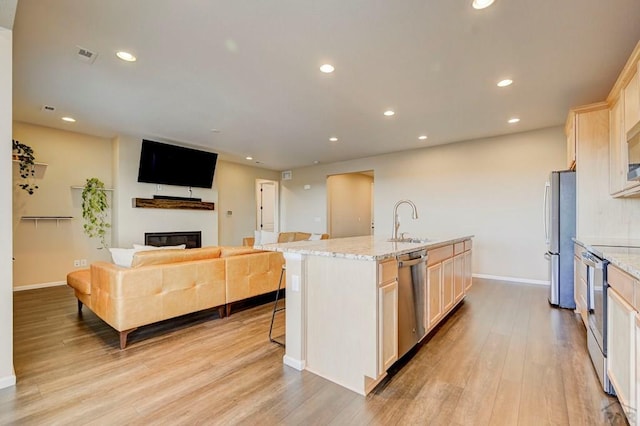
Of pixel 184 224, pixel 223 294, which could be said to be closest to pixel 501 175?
pixel 223 294

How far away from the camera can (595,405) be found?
1.78m

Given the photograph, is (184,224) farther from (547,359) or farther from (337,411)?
(547,359)

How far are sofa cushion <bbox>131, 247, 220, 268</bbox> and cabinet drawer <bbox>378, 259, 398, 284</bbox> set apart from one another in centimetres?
207

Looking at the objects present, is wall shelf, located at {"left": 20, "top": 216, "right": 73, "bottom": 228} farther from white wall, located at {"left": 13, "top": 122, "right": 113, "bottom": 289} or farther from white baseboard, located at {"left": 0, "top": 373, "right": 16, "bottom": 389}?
white baseboard, located at {"left": 0, "top": 373, "right": 16, "bottom": 389}

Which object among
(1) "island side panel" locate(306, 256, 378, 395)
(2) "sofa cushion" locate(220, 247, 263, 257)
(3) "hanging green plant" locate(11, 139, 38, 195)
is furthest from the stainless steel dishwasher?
(3) "hanging green plant" locate(11, 139, 38, 195)

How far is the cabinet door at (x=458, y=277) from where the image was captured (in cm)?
331

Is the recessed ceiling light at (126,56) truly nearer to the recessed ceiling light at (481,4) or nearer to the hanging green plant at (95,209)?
the recessed ceiling light at (481,4)

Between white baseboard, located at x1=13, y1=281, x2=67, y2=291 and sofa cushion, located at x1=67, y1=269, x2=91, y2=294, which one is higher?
sofa cushion, located at x1=67, y1=269, x2=91, y2=294

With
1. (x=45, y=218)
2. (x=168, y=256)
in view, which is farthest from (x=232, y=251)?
(x=45, y=218)

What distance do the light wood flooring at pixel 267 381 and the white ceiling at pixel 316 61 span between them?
2560 millimetres

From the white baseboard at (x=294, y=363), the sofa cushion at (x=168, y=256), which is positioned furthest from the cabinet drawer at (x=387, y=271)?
the sofa cushion at (x=168, y=256)

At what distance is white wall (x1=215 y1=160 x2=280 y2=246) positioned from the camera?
7.47m

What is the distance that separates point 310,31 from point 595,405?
124 inches

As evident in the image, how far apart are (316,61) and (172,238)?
15.5 feet
